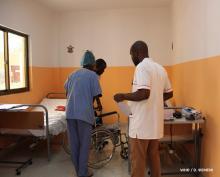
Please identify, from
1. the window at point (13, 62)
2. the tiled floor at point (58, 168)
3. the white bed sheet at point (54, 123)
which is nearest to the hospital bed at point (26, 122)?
the white bed sheet at point (54, 123)

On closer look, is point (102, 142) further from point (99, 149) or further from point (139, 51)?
point (139, 51)

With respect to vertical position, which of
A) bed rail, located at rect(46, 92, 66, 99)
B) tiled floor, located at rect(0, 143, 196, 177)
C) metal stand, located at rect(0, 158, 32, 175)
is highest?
bed rail, located at rect(46, 92, 66, 99)

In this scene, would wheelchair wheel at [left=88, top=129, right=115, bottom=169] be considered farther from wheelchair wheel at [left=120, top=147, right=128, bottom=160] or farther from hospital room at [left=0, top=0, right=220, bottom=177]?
wheelchair wheel at [left=120, top=147, right=128, bottom=160]

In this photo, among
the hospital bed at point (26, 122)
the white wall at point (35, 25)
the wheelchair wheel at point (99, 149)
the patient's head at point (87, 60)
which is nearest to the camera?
the patient's head at point (87, 60)

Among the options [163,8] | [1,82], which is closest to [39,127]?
[1,82]

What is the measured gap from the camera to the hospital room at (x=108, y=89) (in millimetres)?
2369

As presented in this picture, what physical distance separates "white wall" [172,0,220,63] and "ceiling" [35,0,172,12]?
31.2 inches

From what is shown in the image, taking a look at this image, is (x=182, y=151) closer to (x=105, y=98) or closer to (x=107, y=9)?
(x=105, y=98)

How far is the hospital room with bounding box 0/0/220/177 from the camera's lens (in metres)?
2.37

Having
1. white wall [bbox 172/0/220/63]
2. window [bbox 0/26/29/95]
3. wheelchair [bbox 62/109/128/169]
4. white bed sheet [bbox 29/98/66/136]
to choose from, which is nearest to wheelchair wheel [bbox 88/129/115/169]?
wheelchair [bbox 62/109/128/169]

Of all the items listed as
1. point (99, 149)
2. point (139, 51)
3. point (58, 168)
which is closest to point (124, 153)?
point (99, 149)

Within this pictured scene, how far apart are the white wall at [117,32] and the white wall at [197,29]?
104 cm

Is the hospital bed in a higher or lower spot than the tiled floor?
higher

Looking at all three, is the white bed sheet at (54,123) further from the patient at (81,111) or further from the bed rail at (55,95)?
the patient at (81,111)
